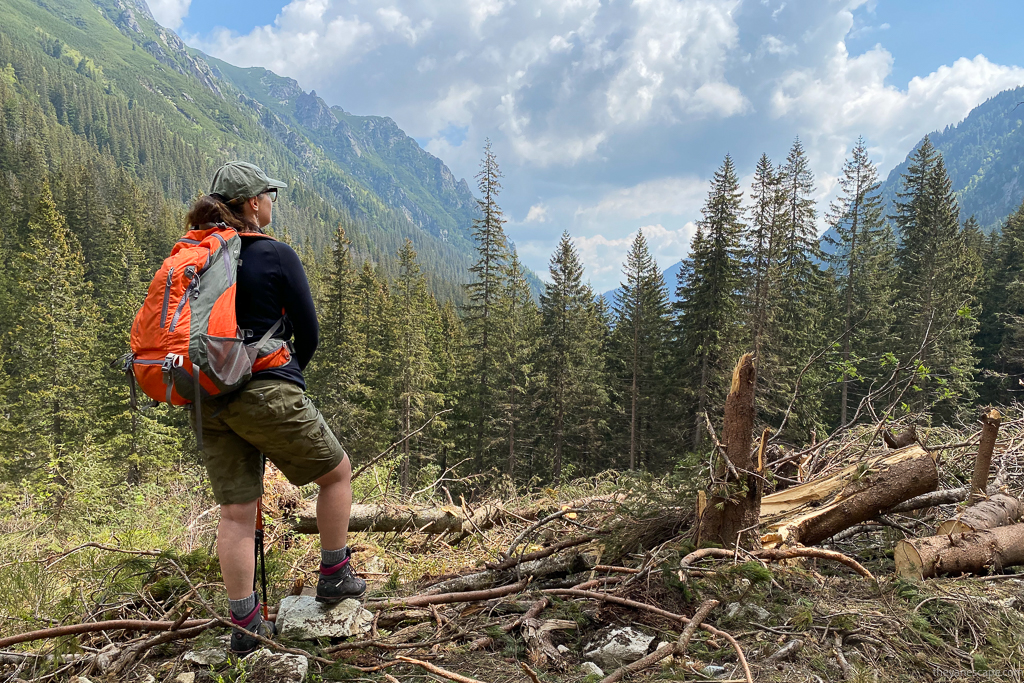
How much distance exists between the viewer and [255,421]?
2.12 meters

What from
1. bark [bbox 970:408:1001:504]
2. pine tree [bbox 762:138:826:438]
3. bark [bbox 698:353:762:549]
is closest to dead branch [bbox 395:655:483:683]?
bark [bbox 698:353:762:549]

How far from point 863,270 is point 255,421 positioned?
31579mm

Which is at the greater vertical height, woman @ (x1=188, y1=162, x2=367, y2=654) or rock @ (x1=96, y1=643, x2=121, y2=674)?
woman @ (x1=188, y1=162, x2=367, y2=654)

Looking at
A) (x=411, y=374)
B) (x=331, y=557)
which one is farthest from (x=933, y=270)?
(x=331, y=557)

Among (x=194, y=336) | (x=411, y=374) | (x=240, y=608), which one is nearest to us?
(x=194, y=336)

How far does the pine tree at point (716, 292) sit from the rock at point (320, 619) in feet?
61.2

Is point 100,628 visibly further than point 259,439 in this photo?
Yes

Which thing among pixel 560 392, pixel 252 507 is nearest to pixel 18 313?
pixel 560 392

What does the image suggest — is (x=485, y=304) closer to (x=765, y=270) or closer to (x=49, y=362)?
(x=765, y=270)

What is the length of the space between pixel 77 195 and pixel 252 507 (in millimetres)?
52079

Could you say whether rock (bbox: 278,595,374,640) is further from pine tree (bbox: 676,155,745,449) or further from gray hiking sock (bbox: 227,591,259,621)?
pine tree (bbox: 676,155,745,449)

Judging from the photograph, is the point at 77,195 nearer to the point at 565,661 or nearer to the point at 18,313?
the point at 18,313

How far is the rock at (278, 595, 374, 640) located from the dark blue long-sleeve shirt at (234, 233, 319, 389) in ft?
3.63

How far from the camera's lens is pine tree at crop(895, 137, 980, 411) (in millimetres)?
22500
